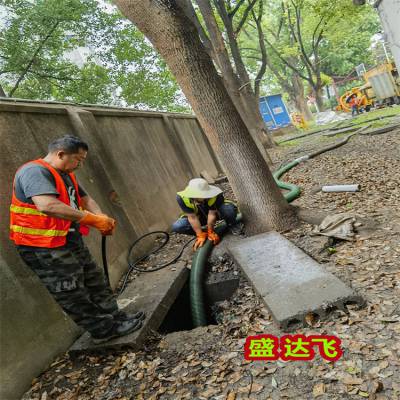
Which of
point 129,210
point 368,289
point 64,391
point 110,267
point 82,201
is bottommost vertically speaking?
point 368,289

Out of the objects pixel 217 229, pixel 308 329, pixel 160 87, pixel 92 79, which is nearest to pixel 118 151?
pixel 217 229

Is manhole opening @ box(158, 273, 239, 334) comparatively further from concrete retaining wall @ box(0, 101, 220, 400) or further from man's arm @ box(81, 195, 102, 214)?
man's arm @ box(81, 195, 102, 214)

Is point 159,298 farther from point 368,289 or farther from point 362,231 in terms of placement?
point 362,231

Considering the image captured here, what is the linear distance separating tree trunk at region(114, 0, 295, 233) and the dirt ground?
3.08 ft

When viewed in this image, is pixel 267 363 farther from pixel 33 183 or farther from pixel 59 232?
pixel 33 183

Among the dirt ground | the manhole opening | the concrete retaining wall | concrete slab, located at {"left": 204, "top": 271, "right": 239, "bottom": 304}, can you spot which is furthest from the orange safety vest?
concrete slab, located at {"left": 204, "top": 271, "right": 239, "bottom": 304}

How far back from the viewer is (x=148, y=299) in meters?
3.68

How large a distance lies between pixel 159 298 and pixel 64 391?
1.30 meters

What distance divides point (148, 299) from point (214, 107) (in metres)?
2.95

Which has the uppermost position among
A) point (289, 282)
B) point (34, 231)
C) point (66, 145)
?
point (66, 145)

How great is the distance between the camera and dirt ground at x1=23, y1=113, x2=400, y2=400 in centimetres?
212

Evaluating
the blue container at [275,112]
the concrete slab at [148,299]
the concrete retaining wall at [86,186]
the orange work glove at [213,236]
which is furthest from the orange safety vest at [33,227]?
the blue container at [275,112]

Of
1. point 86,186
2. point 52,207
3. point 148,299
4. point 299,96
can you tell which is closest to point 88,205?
point 52,207

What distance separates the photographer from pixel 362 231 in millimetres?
3945
